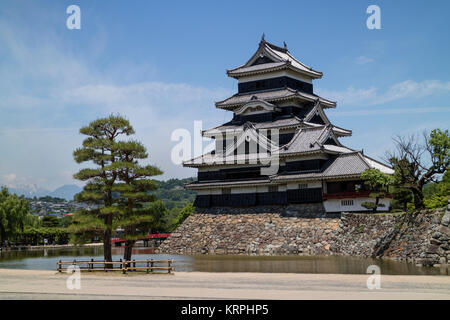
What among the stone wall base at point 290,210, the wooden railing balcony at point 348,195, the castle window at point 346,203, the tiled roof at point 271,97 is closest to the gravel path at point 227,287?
the wooden railing balcony at point 348,195

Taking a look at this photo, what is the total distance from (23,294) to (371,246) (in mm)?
24372

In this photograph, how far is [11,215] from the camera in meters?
62.8

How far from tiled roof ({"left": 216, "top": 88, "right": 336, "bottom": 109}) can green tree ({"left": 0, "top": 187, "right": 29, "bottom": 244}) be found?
2882cm

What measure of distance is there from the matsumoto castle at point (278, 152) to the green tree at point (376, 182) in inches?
32.1

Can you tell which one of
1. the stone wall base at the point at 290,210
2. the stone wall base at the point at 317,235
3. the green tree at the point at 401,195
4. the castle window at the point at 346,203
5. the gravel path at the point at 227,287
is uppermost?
the green tree at the point at 401,195

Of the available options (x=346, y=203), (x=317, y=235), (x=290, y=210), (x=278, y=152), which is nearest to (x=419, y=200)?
(x=346, y=203)

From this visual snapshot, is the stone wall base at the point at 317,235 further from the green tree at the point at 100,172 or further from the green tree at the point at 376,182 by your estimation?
the green tree at the point at 100,172

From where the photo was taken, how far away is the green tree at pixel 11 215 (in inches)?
2452

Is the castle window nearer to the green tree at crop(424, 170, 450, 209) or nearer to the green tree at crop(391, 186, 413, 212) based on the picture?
the green tree at crop(391, 186, 413, 212)

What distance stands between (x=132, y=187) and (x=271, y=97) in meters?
23.4

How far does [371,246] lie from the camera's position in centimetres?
3631
